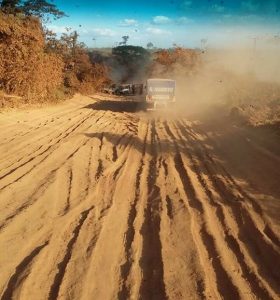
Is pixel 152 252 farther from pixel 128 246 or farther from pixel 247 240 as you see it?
pixel 247 240

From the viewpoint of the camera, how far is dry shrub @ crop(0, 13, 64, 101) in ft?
68.1

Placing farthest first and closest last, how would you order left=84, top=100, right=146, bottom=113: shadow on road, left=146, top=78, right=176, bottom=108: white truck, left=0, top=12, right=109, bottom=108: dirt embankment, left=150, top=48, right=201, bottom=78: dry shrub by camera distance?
left=150, top=48, right=201, bottom=78: dry shrub → left=84, top=100, right=146, bottom=113: shadow on road → left=146, top=78, right=176, bottom=108: white truck → left=0, top=12, right=109, bottom=108: dirt embankment

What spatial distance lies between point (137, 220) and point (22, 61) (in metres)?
16.5

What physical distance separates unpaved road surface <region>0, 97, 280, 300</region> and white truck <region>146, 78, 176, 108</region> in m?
11.0

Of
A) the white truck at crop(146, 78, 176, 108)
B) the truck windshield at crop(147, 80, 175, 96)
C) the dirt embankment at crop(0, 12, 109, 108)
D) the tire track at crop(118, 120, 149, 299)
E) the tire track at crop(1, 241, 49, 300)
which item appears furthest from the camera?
the truck windshield at crop(147, 80, 175, 96)

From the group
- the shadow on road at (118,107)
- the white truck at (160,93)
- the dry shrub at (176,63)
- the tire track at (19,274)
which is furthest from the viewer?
the dry shrub at (176,63)

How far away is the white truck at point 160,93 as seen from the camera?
24.1m

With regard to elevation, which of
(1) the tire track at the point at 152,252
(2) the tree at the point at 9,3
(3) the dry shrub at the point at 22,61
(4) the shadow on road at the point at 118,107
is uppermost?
(2) the tree at the point at 9,3

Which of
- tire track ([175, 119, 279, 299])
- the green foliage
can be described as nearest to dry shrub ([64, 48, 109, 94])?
tire track ([175, 119, 279, 299])

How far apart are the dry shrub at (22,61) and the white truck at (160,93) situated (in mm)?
5951

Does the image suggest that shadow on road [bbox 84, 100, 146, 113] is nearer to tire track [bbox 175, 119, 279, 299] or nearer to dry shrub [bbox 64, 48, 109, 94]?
dry shrub [bbox 64, 48, 109, 94]

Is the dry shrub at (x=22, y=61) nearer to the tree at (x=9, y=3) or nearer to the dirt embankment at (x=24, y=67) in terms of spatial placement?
the dirt embankment at (x=24, y=67)

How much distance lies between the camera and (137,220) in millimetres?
6859

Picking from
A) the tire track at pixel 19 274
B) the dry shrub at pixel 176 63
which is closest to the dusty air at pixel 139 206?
the tire track at pixel 19 274
